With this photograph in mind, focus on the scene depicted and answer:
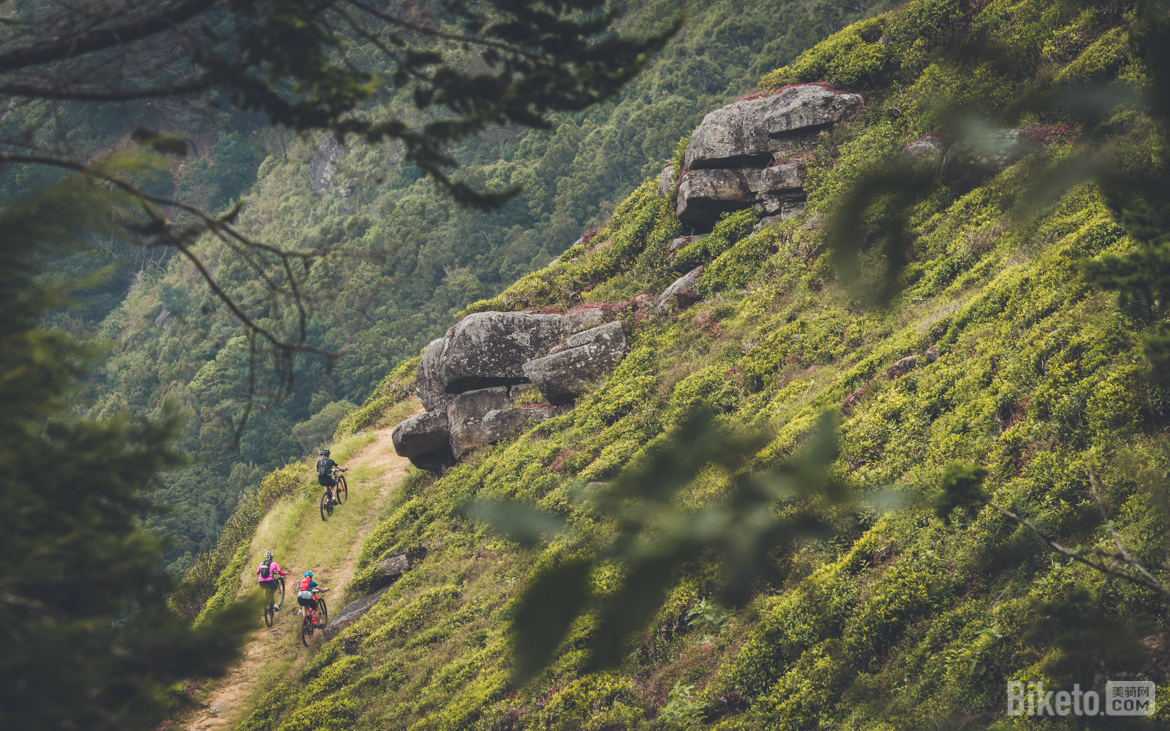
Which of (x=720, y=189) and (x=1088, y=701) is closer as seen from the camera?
(x=1088, y=701)

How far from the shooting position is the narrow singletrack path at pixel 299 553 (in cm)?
1396

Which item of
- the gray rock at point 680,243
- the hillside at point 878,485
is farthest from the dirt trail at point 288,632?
the gray rock at point 680,243

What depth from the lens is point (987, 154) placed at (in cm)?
232

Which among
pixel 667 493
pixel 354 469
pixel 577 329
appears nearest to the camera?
pixel 667 493

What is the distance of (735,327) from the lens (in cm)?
1588

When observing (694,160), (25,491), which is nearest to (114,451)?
(25,491)

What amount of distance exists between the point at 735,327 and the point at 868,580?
9050mm

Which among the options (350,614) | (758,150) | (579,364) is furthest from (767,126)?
(350,614)

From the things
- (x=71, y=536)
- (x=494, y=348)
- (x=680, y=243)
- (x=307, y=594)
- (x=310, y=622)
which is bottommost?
(x=310, y=622)

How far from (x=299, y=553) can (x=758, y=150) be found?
593 inches

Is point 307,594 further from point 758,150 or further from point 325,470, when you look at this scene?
point 758,150

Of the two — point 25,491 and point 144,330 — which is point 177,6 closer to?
point 25,491

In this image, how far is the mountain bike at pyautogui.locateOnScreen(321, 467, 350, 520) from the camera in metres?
19.8

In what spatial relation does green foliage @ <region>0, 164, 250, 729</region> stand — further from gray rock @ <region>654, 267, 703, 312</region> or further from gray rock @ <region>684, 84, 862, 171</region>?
gray rock @ <region>684, 84, 862, 171</region>
